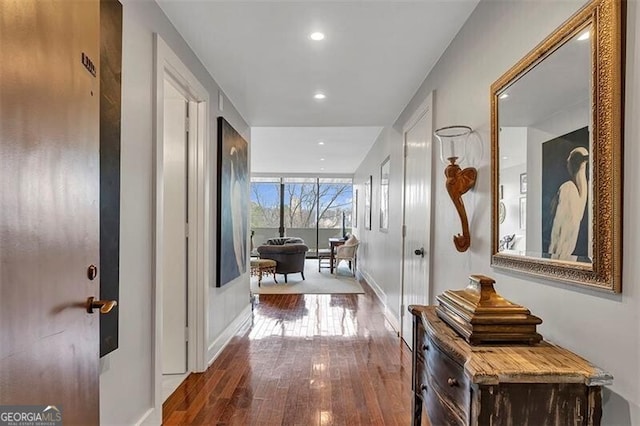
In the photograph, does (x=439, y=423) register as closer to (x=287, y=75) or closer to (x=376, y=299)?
(x=287, y=75)

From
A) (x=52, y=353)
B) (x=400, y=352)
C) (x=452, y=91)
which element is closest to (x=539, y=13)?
(x=452, y=91)

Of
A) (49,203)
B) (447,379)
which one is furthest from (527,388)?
(49,203)

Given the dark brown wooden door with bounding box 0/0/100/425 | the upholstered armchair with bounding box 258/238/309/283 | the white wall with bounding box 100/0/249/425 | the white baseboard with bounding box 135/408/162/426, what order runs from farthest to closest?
the upholstered armchair with bounding box 258/238/309/283 < the white baseboard with bounding box 135/408/162/426 < the white wall with bounding box 100/0/249/425 < the dark brown wooden door with bounding box 0/0/100/425

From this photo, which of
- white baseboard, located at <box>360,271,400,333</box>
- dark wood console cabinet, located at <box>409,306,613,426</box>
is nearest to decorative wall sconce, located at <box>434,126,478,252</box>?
dark wood console cabinet, located at <box>409,306,613,426</box>

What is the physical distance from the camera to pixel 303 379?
8.75ft

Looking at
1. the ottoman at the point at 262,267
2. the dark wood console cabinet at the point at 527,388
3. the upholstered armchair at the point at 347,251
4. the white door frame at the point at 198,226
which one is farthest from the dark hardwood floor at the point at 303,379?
the upholstered armchair at the point at 347,251

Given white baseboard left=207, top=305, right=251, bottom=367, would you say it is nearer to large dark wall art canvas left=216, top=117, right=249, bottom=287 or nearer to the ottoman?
large dark wall art canvas left=216, top=117, right=249, bottom=287

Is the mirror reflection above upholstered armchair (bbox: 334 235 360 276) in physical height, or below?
above

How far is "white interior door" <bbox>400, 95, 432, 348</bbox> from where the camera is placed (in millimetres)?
2775

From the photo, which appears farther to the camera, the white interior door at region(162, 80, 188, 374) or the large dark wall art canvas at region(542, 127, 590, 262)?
the white interior door at region(162, 80, 188, 374)

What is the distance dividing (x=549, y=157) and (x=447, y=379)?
0.88 metres

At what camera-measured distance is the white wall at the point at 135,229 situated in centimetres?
164

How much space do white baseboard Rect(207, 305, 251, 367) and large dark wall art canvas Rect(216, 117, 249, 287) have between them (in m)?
0.51

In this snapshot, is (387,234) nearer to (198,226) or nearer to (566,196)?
(198,226)
